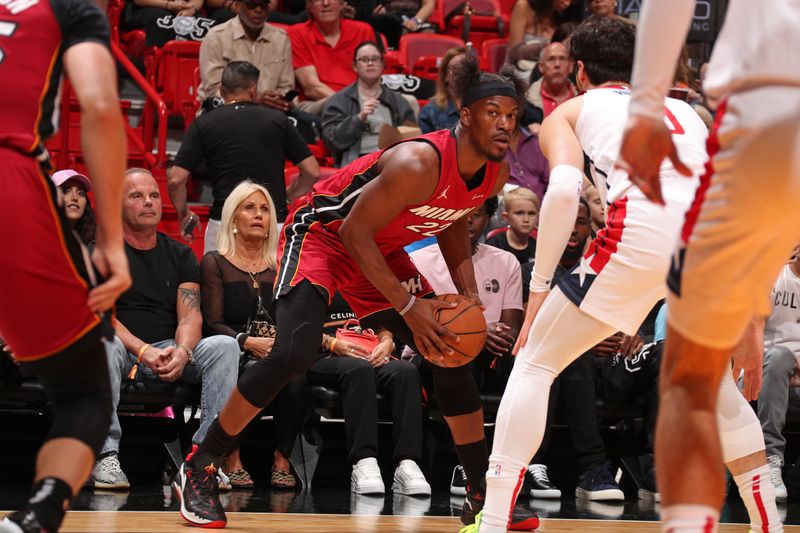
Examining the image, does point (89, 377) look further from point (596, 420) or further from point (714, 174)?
point (596, 420)

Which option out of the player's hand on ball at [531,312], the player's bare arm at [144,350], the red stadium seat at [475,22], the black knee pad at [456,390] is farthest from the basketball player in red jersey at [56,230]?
the red stadium seat at [475,22]

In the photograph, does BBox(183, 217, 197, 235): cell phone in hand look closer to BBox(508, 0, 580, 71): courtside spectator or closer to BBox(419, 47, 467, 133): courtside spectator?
BBox(419, 47, 467, 133): courtside spectator

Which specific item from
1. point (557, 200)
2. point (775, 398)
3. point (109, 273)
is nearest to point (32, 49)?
point (109, 273)

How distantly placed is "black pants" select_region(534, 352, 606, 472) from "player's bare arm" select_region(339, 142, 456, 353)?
2.01m

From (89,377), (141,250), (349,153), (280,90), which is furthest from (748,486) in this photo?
(280,90)

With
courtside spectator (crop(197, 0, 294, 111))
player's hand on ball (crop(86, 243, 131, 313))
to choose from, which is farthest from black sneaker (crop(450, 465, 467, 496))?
courtside spectator (crop(197, 0, 294, 111))

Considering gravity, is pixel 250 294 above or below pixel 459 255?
below

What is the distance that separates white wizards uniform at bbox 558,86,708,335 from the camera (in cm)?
365

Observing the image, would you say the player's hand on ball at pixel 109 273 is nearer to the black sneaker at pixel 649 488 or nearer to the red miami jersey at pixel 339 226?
the red miami jersey at pixel 339 226

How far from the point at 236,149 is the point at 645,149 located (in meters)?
5.28

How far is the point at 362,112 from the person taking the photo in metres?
8.34

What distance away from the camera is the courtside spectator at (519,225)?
7.17 m

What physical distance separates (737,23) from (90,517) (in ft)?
10.9

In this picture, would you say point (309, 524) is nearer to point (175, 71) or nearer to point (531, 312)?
point (531, 312)
